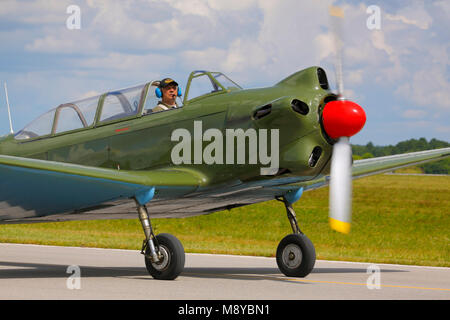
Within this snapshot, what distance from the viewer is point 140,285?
993cm

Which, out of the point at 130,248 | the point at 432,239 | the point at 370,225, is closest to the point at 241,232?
the point at 370,225

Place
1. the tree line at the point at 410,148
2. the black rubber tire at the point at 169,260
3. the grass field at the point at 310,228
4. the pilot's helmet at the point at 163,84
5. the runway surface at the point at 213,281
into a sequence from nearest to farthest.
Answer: the runway surface at the point at 213,281 < the black rubber tire at the point at 169,260 < the pilot's helmet at the point at 163,84 < the grass field at the point at 310,228 < the tree line at the point at 410,148

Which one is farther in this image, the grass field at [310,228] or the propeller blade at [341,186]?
the grass field at [310,228]

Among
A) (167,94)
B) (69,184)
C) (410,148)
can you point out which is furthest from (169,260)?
(410,148)

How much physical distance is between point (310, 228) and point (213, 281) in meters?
19.3

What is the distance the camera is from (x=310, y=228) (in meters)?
29.8

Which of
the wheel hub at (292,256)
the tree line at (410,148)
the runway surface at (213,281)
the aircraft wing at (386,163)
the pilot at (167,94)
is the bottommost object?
the runway surface at (213,281)

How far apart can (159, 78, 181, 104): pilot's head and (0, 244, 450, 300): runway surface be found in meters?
2.82

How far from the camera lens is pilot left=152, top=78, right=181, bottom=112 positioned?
1112 cm

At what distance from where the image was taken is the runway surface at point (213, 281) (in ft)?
29.9

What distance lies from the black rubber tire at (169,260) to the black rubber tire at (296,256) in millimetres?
2081

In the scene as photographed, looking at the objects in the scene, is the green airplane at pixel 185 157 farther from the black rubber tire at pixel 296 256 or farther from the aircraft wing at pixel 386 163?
the aircraft wing at pixel 386 163

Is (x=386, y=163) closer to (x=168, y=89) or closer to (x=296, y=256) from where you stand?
(x=296, y=256)

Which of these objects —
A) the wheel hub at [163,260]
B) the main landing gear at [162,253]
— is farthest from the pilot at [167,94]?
the wheel hub at [163,260]
